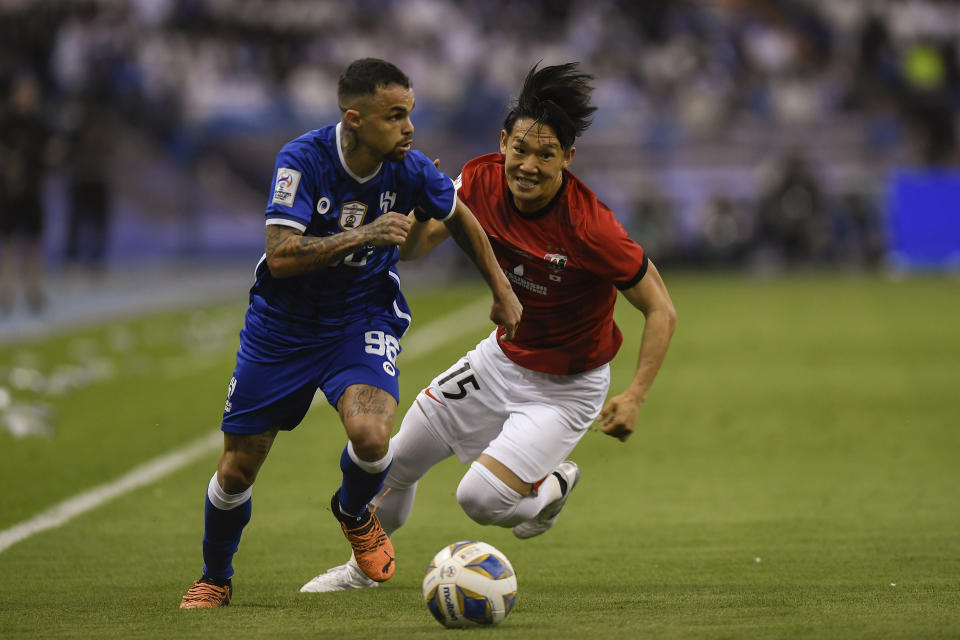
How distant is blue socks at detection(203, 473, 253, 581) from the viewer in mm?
5938

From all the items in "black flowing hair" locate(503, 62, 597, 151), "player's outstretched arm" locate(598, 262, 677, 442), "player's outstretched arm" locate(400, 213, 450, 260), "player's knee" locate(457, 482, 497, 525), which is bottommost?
"player's knee" locate(457, 482, 497, 525)

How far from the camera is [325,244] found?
5602mm

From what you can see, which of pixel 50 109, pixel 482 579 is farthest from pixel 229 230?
pixel 482 579

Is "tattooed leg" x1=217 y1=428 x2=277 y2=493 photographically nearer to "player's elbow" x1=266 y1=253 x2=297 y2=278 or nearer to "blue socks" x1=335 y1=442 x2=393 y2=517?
"blue socks" x1=335 y1=442 x2=393 y2=517

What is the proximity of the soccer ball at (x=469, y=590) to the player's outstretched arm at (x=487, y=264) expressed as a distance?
97 cm

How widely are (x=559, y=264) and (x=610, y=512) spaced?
2374mm

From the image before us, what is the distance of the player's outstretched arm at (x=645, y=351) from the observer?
5.70 meters

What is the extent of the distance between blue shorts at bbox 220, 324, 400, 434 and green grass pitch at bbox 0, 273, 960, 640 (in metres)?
0.78

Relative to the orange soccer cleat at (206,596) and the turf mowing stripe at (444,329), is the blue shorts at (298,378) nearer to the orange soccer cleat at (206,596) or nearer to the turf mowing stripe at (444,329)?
the orange soccer cleat at (206,596)

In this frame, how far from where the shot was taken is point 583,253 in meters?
6.17

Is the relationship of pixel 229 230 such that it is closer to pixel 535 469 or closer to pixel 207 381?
pixel 207 381

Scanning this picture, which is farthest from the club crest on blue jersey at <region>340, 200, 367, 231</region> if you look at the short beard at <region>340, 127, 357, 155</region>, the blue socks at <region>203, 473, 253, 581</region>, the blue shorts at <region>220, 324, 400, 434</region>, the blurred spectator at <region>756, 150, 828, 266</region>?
the blurred spectator at <region>756, 150, 828, 266</region>

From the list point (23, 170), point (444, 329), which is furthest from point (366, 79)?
point (23, 170)

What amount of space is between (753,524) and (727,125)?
2040 centimetres
